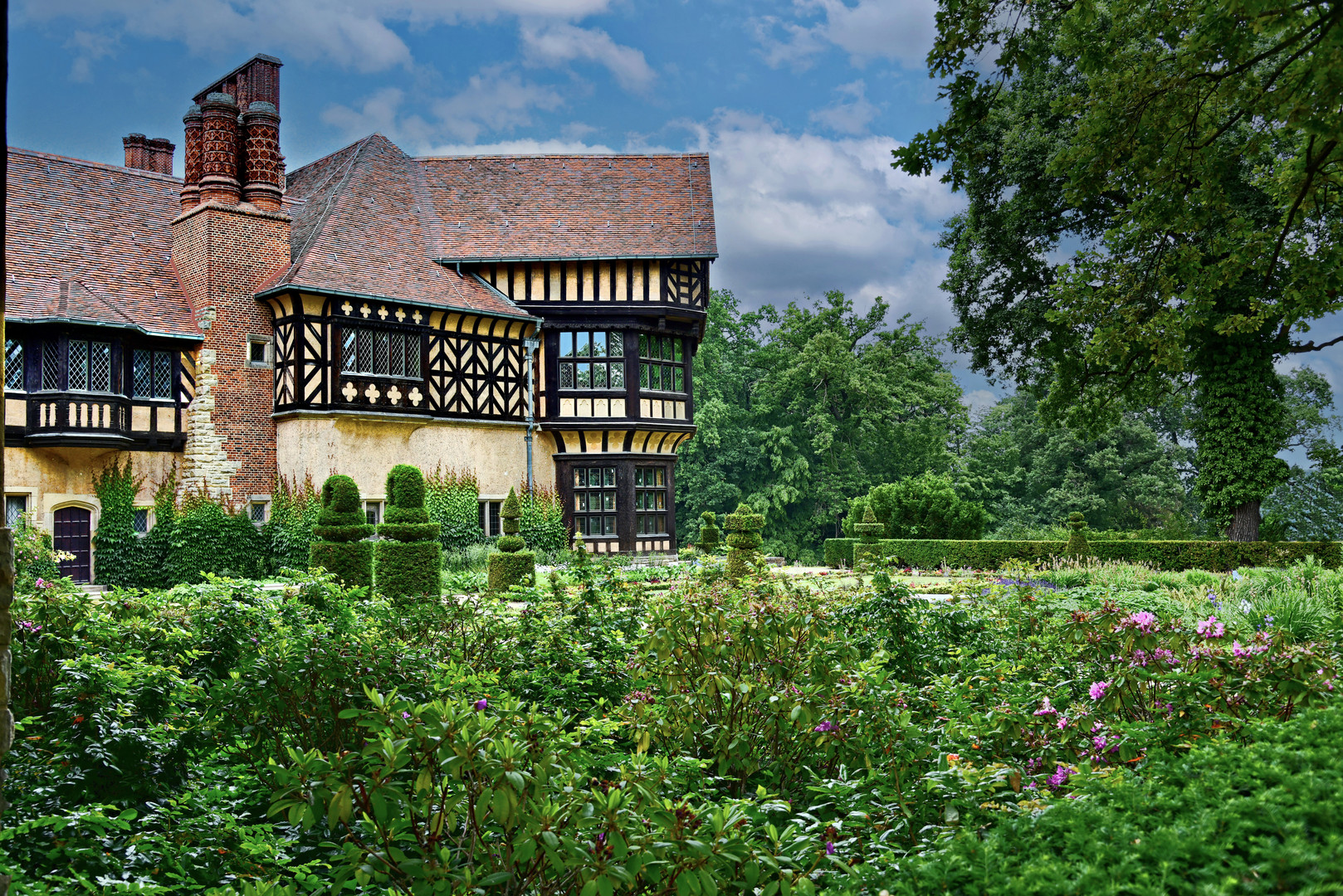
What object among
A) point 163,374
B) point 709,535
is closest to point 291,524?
point 163,374

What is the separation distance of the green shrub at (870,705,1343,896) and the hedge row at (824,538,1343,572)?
17.7 m

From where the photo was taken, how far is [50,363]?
1755 cm

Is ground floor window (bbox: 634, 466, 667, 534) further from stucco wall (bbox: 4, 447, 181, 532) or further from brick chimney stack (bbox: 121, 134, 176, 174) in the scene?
brick chimney stack (bbox: 121, 134, 176, 174)

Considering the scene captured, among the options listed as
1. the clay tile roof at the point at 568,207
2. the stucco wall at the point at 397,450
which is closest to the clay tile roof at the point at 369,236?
the clay tile roof at the point at 568,207

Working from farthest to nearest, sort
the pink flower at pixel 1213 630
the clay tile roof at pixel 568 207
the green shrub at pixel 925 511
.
→ the green shrub at pixel 925 511, the clay tile roof at pixel 568 207, the pink flower at pixel 1213 630

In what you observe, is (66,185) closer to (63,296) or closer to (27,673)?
(63,296)

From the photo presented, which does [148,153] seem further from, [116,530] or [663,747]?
[663,747]

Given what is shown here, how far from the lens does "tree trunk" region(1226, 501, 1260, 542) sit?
21.0 meters

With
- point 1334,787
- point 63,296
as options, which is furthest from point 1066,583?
point 63,296

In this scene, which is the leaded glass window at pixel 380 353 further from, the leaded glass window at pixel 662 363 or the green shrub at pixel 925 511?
the green shrub at pixel 925 511

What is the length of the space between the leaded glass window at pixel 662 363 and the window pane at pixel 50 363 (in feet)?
41.3

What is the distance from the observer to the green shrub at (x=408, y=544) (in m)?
15.5

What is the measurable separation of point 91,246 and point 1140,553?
23807mm

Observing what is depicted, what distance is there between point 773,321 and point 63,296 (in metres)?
28.2
